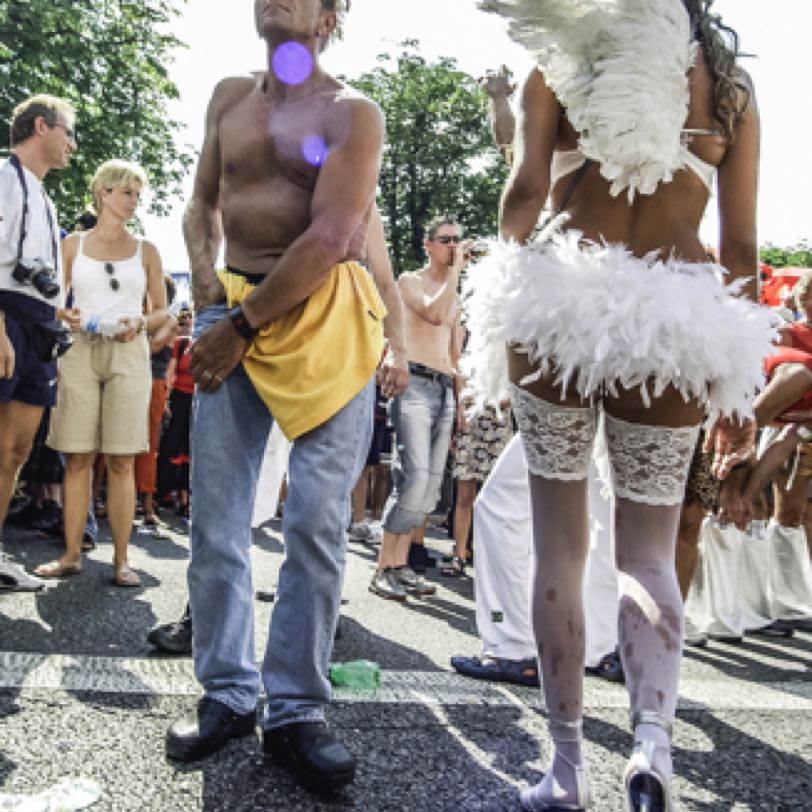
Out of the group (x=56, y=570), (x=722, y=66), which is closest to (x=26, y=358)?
(x=56, y=570)

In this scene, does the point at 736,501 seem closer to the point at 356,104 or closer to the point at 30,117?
the point at 356,104

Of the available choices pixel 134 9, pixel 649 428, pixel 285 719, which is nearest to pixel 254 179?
pixel 649 428

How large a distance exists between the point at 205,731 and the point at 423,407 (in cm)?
365

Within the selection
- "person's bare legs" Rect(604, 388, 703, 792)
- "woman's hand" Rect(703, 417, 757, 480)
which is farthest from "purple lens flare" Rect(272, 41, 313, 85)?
"woman's hand" Rect(703, 417, 757, 480)

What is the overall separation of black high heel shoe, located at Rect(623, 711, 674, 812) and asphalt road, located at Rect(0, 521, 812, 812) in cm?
42

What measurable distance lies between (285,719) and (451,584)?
13.6ft

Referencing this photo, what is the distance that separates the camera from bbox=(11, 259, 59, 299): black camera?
14.7 feet

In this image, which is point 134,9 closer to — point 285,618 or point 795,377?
point 795,377

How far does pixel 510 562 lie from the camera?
12.8ft

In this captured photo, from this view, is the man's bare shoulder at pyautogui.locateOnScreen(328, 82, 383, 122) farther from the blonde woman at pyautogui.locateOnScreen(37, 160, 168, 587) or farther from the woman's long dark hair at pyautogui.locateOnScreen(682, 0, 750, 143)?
the blonde woman at pyautogui.locateOnScreen(37, 160, 168, 587)

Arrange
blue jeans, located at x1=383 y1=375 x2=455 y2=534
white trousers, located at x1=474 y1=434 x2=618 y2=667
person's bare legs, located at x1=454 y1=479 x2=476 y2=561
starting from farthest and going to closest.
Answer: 1. person's bare legs, located at x1=454 y1=479 x2=476 y2=561
2. blue jeans, located at x1=383 y1=375 x2=455 y2=534
3. white trousers, located at x1=474 y1=434 x2=618 y2=667

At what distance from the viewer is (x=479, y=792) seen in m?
2.43

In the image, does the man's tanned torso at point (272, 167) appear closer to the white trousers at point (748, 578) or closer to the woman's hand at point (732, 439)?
the woman's hand at point (732, 439)

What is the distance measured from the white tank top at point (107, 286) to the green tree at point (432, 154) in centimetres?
3010
